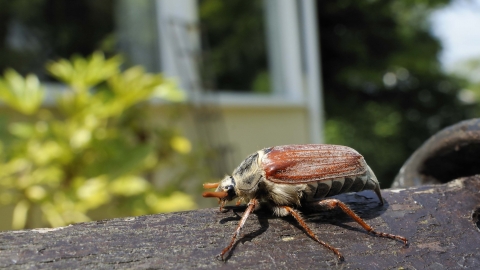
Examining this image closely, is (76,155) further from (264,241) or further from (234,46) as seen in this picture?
(234,46)

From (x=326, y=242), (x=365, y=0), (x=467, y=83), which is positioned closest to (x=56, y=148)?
(x=326, y=242)

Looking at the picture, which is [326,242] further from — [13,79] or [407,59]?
[407,59]

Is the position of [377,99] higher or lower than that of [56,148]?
lower

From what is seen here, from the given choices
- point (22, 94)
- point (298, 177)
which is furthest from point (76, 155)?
point (298, 177)

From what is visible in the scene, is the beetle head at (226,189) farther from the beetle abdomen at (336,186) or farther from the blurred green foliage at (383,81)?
the blurred green foliage at (383,81)

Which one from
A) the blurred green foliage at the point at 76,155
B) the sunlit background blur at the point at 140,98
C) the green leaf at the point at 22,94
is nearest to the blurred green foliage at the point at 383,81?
the sunlit background blur at the point at 140,98

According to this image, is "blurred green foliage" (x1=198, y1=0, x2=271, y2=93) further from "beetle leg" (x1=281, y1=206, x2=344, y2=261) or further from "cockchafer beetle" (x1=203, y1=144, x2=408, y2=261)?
"beetle leg" (x1=281, y1=206, x2=344, y2=261)
